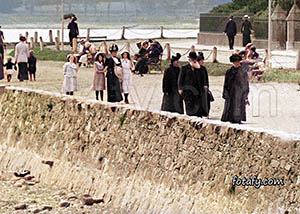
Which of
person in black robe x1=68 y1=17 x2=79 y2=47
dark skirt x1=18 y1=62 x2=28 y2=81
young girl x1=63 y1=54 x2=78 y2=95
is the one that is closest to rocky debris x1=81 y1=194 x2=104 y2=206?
young girl x1=63 y1=54 x2=78 y2=95

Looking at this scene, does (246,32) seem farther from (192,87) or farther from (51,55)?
(192,87)

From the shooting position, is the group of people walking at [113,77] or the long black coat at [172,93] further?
the group of people walking at [113,77]

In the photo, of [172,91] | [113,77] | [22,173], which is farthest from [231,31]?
[172,91]

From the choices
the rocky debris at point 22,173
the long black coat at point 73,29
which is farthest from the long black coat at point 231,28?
the rocky debris at point 22,173

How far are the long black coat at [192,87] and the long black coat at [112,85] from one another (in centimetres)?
368

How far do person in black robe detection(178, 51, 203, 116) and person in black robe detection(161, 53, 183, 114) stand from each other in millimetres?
676

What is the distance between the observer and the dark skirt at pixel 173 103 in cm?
1772

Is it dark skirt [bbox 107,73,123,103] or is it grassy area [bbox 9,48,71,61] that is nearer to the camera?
dark skirt [bbox 107,73,123,103]

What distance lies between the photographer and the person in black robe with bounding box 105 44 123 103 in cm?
2056

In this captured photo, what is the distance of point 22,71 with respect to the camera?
88.9ft

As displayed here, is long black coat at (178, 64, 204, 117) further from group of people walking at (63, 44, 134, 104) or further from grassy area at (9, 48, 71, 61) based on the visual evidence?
grassy area at (9, 48, 71, 61)

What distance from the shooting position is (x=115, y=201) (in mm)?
17672

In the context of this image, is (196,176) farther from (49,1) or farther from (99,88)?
(49,1)

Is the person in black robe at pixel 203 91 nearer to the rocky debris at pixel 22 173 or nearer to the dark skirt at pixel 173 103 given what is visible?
the dark skirt at pixel 173 103
